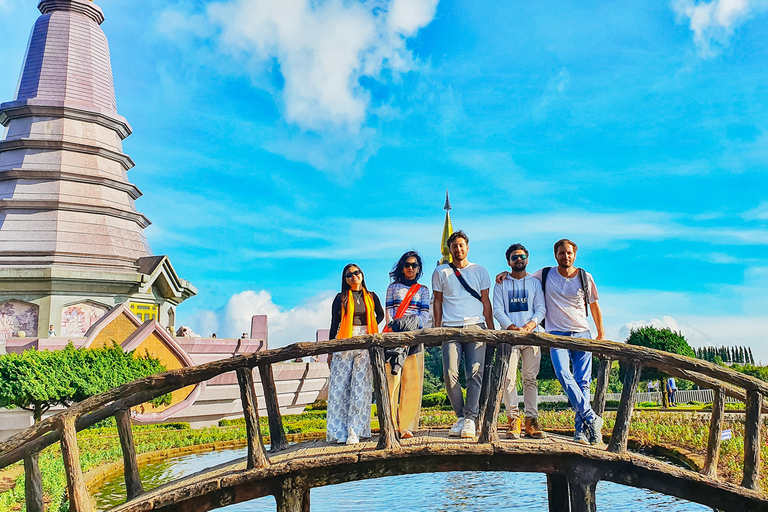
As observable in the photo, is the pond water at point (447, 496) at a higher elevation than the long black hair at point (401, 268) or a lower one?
lower

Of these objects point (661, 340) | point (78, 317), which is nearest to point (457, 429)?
point (78, 317)

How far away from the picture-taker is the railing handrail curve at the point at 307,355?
19.4ft

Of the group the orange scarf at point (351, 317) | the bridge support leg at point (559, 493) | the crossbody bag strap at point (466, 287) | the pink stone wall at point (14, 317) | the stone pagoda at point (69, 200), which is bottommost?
the bridge support leg at point (559, 493)

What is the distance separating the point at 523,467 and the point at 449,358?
1.24 meters

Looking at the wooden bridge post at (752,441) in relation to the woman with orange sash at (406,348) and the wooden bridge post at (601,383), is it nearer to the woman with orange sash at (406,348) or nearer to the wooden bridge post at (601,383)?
the wooden bridge post at (601,383)

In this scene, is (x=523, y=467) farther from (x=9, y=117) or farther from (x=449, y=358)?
(x=9, y=117)

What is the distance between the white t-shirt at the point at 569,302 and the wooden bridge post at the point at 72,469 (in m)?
4.78

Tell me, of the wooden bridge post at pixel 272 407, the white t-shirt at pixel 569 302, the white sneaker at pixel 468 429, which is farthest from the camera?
the white t-shirt at pixel 569 302

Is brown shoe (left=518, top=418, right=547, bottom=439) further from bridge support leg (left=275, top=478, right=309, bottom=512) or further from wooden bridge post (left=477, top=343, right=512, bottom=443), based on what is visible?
bridge support leg (left=275, top=478, right=309, bottom=512)

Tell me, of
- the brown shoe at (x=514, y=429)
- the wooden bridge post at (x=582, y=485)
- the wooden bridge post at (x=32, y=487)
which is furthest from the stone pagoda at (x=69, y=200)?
the wooden bridge post at (x=582, y=485)

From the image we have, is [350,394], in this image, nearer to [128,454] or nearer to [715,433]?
[128,454]

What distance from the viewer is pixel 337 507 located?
32.3ft

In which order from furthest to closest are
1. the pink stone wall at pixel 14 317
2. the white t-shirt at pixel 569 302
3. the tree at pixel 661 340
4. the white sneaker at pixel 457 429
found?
the tree at pixel 661 340
the pink stone wall at pixel 14 317
the white t-shirt at pixel 569 302
the white sneaker at pixel 457 429

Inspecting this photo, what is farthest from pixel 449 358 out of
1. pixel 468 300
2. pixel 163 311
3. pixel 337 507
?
pixel 163 311
